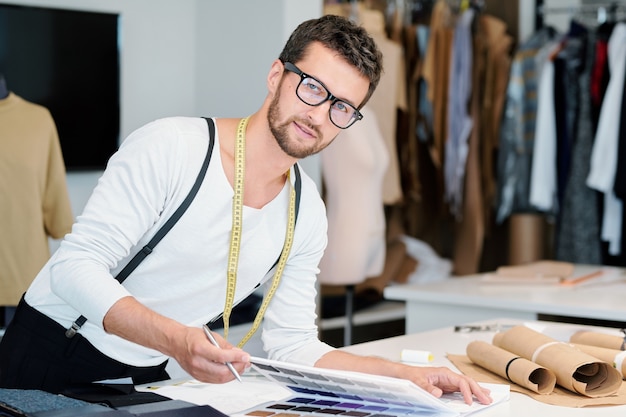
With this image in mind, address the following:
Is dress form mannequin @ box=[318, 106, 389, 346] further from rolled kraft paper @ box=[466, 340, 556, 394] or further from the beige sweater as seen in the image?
rolled kraft paper @ box=[466, 340, 556, 394]

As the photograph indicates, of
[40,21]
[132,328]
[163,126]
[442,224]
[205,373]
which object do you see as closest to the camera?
[205,373]

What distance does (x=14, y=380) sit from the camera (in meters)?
2.01

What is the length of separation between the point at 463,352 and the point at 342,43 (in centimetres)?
85

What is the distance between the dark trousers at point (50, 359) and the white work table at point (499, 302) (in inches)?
56.0

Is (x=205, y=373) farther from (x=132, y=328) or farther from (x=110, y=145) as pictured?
(x=110, y=145)

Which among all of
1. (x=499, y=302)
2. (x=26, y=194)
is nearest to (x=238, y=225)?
(x=499, y=302)

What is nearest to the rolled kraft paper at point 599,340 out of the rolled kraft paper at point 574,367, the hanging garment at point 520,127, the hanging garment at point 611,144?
the rolled kraft paper at point 574,367

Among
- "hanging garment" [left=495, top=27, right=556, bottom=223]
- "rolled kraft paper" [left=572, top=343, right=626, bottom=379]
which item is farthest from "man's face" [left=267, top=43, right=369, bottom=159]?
"hanging garment" [left=495, top=27, right=556, bottom=223]

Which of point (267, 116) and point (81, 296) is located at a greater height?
point (267, 116)

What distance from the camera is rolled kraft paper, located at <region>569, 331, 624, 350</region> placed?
7.30ft

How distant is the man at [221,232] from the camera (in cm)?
179

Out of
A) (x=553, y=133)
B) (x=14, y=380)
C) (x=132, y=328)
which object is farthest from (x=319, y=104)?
(x=553, y=133)

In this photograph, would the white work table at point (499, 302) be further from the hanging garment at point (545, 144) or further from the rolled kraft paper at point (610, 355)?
the hanging garment at point (545, 144)

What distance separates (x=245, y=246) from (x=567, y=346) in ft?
2.30
